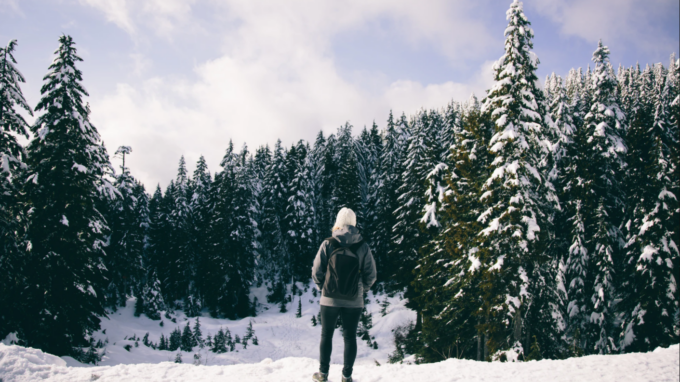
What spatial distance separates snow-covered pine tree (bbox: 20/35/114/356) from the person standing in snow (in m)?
13.3

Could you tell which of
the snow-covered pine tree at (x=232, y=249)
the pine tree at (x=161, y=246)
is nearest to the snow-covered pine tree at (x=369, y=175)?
the snow-covered pine tree at (x=232, y=249)

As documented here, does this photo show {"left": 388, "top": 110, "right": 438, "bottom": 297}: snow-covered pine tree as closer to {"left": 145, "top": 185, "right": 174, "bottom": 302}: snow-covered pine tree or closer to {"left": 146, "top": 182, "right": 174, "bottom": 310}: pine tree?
{"left": 146, "top": 182, "right": 174, "bottom": 310}: pine tree

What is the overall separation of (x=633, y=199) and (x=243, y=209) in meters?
33.4

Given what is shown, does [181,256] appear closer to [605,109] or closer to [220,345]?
[220,345]

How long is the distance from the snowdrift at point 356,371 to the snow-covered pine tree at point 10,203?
29.0ft

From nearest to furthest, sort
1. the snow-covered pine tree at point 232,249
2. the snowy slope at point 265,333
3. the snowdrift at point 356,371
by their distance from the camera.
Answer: the snowdrift at point 356,371 → the snowy slope at point 265,333 → the snow-covered pine tree at point 232,249

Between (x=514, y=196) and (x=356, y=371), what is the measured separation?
34.6 ft

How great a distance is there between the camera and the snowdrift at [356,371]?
518 centimetres

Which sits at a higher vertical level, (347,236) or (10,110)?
(10,110)

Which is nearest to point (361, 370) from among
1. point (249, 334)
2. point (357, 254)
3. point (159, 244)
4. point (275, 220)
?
point (357, 254)

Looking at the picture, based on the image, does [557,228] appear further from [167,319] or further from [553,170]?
[167,319]

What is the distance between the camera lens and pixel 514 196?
43.8 feet

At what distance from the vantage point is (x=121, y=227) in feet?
95.6

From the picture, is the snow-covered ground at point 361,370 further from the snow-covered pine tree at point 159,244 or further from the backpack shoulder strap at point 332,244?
the snow-covered pine tree at point 159,244
